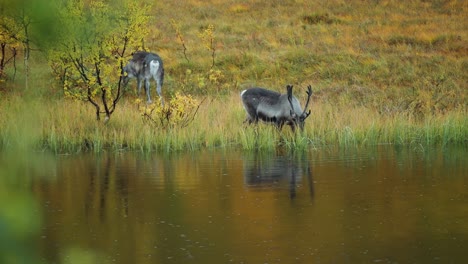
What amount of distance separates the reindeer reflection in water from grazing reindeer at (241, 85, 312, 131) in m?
1.37

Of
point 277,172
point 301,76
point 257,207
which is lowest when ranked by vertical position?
point 257,207

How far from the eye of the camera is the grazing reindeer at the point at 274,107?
17.9 metres

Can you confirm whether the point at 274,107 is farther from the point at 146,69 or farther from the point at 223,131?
the point at 146,69

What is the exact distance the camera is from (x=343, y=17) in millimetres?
39969

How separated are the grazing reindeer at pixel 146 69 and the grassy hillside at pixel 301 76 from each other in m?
0.77

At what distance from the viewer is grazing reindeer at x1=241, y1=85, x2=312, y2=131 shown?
58.6 ft

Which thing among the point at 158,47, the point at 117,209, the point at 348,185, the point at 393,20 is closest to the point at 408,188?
the point at 348,185

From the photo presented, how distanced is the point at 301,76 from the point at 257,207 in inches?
696

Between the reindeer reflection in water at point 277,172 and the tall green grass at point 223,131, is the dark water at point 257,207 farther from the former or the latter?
the tall green grass at point 223,131

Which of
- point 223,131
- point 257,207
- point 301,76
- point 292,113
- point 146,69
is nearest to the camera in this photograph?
point 257,207

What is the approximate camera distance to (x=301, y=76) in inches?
1133

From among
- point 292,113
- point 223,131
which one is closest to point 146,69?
point 223,131

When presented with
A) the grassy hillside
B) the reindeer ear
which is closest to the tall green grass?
the grassy hillside

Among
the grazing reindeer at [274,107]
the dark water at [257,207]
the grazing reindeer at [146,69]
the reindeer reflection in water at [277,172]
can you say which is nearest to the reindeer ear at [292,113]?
the grazing reindeer at [274,107]
